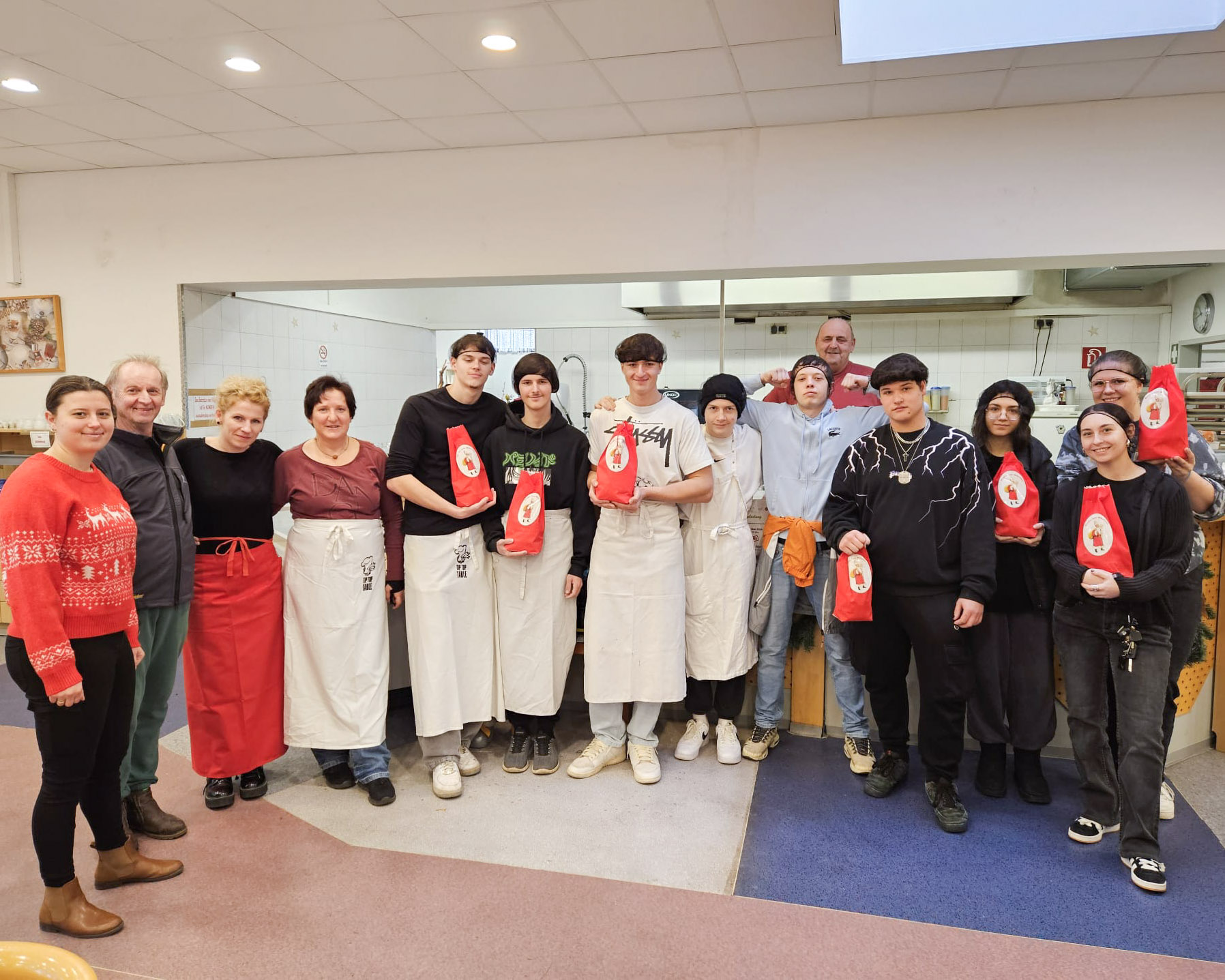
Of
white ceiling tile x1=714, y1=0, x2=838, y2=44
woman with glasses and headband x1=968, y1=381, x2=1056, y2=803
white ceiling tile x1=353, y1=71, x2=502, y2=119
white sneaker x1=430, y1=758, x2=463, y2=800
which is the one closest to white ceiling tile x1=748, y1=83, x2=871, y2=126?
white ceiling tile x1=714, y1=0, x2=838, y2=44

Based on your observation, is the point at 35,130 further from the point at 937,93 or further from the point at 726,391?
the point at 937,93

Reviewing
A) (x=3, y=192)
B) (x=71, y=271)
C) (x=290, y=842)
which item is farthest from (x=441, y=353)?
(x=290, y=842)

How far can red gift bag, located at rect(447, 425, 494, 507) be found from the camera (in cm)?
289

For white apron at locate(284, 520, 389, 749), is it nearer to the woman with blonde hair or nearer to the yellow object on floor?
the woman with blonde hair

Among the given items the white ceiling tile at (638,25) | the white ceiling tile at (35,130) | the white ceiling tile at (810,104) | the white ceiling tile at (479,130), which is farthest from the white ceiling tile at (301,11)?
the white ceiling tile at (35,130)

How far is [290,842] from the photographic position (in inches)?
104

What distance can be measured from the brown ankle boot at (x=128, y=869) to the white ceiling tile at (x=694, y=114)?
11.2 ft

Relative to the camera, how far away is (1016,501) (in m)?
2.74

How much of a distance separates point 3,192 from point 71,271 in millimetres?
634

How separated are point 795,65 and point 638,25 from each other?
0.71 m

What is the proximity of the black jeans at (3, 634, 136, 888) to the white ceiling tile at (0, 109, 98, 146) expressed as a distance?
3.09 m

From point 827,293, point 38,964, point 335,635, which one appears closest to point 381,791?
point 335,635

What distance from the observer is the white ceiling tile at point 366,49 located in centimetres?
296

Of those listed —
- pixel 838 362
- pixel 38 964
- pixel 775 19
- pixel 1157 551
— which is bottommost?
pixel 38 964
